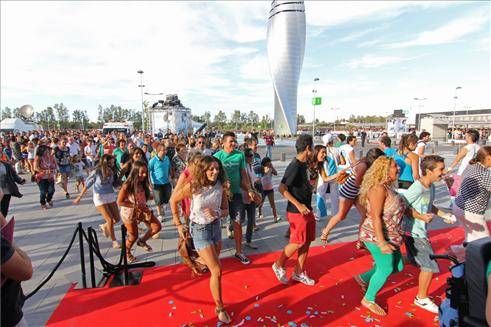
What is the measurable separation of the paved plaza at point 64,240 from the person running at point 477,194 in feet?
6.64

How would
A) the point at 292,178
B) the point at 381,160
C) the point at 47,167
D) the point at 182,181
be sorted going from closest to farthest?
1. the point at 381,160
2. the point at 182,181
3. the point at 292,178
4. the point at 47,167

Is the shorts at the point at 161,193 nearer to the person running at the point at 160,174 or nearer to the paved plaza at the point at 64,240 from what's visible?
the person running at the point at 160,174

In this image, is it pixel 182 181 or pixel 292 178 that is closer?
pixel 182 181

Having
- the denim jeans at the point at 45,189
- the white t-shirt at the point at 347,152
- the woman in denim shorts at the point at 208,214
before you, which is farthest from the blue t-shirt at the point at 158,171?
the white t-shirt at the point at 347,152

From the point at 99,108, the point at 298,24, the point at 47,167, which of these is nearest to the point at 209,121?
the point at 99,108

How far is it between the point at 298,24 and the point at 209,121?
2450 inches

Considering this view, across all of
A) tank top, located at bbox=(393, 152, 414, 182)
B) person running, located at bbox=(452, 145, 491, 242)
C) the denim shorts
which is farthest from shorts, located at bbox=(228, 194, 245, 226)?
tank top, located at bbox=(393, 152, 414, 182)

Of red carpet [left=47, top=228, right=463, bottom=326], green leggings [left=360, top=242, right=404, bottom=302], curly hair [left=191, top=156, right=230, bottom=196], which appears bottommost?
red carpet [left=47, top=228, right=463, bottom=326]

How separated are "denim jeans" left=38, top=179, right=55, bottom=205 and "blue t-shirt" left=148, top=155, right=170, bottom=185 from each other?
Answer: 340cm

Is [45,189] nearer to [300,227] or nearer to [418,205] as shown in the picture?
[300,227]

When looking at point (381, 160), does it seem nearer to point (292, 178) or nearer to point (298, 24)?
point (292, 178)

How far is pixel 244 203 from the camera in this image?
501 centimetres

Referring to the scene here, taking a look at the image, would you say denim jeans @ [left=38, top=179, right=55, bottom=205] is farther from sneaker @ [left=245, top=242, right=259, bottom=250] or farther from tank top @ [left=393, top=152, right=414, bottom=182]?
tank top @ [left=393, top=152, right=414, bottom=182]

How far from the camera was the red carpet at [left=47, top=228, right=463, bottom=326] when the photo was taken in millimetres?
3195
